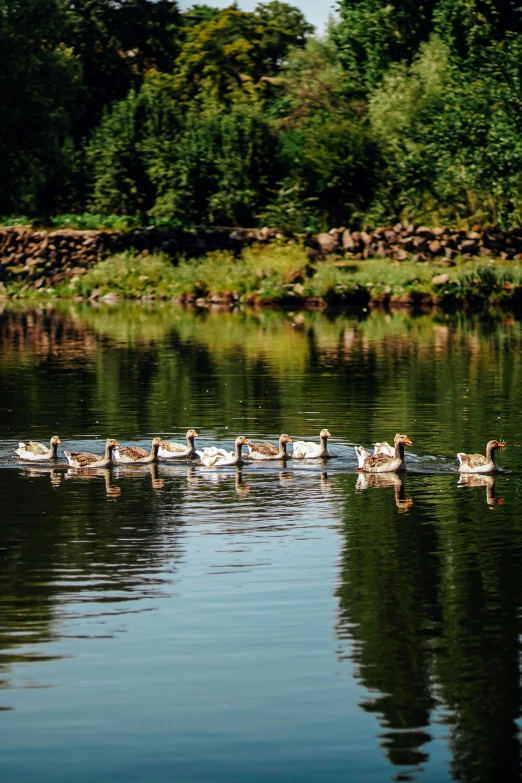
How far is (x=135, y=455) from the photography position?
79.4 ft

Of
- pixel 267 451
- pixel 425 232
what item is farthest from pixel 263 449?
pixel 425 232

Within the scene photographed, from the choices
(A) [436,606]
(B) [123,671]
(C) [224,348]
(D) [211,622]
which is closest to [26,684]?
(B) [123,671]

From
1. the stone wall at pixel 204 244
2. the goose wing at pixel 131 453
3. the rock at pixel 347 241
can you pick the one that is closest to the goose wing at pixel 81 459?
the goose wing at pixel 131 453

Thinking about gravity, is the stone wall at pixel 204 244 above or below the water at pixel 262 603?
above

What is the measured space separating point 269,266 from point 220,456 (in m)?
49.2

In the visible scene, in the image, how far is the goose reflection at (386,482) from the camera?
21.7 metres

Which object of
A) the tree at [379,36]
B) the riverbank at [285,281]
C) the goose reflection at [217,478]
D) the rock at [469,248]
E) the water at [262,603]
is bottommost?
the water at [262,603]

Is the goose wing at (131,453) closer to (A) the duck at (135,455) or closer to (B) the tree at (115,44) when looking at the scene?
(A) the duck at (135,455)

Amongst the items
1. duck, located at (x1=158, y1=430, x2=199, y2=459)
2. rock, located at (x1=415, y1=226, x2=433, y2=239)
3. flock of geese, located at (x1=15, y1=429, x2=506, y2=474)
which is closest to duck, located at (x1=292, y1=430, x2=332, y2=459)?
flock of geese, located at (x1=15, y1=429, x2=506, y2=474)

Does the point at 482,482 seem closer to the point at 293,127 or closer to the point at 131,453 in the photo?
the point at 131,453

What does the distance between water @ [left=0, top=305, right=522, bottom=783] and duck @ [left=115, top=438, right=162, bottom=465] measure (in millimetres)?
186

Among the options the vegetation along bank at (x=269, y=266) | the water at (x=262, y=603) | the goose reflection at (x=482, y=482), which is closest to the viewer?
the water at (x=262, y=603)

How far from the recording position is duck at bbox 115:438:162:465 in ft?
79.3

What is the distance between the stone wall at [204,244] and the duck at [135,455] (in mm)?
47432
